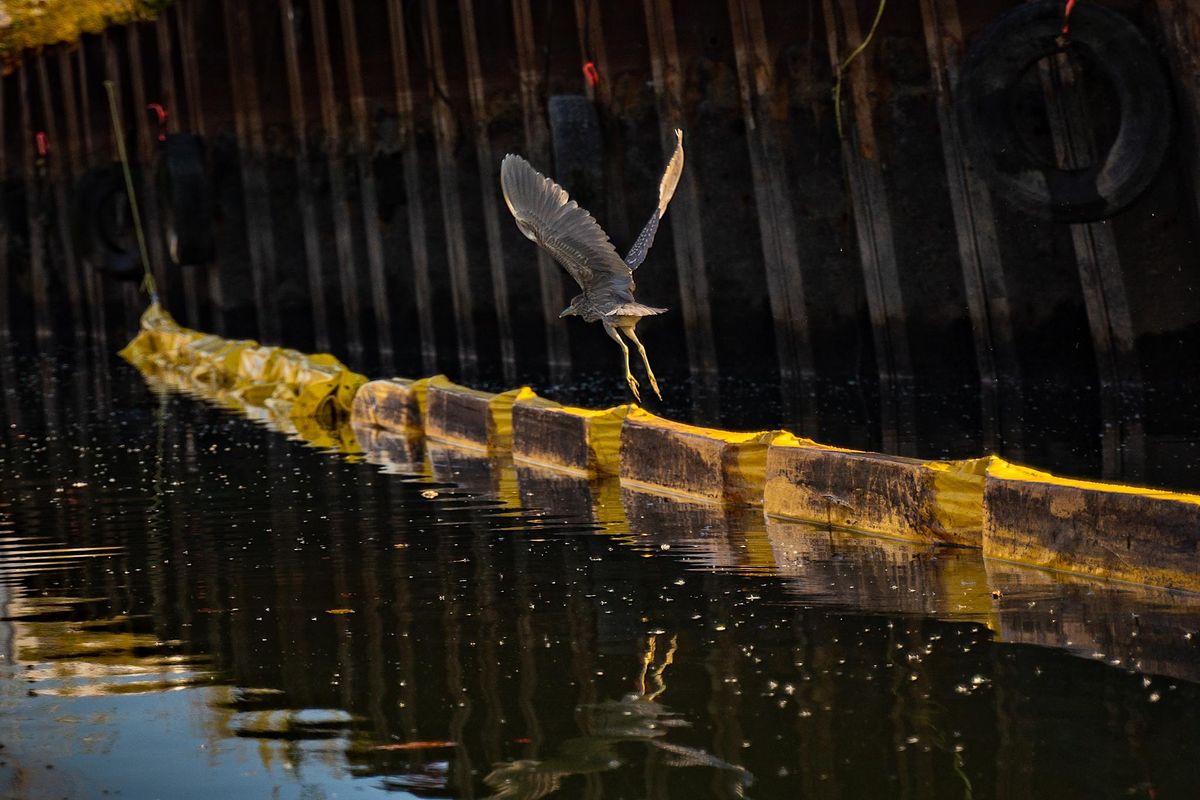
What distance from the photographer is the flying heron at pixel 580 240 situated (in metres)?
10.1

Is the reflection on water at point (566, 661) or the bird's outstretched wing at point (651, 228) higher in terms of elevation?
the bird's outstretched wing at point (651, 228)

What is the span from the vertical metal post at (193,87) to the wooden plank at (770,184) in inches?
492

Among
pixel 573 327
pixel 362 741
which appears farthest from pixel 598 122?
pixel 362 741

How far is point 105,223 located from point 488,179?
11.0 meters

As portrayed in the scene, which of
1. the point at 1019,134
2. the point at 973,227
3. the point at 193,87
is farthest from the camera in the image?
the point at 193,87

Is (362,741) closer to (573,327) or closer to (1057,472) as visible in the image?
(1057,472)

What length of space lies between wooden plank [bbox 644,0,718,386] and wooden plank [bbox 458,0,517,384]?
3.32m

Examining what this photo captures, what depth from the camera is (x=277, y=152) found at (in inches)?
1060

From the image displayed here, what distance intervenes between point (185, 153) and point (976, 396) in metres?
15.1

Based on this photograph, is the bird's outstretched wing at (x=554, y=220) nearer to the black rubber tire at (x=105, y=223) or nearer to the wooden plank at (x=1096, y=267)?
the wooden plank at (x=1096, y=267)

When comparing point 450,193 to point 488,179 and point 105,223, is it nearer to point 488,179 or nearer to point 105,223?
point 488,179

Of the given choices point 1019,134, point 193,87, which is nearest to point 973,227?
point 1019,134

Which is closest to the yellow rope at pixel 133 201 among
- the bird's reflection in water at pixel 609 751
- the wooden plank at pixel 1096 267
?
the wooden plank at pixel 1096 267

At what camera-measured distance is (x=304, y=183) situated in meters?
26.0
